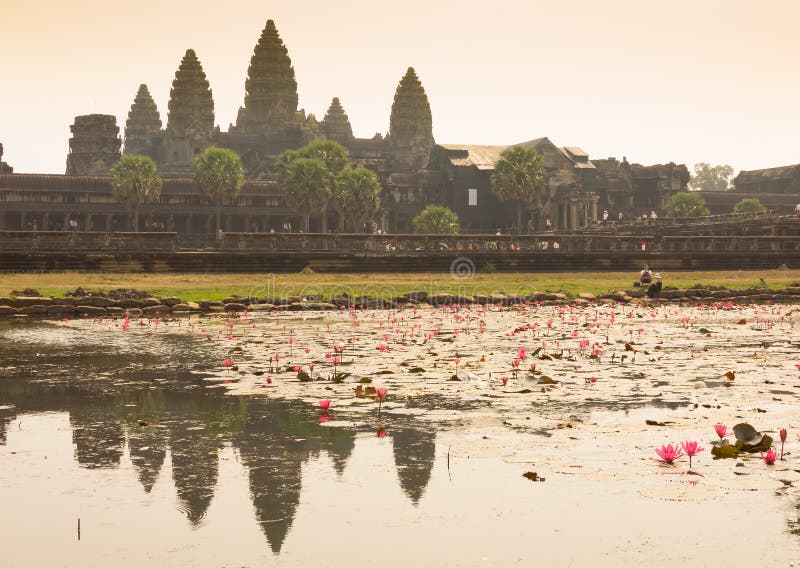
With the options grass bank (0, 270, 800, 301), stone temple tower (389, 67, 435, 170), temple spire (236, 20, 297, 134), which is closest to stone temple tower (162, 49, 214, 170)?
temple spire (236, 20, 297, 134)

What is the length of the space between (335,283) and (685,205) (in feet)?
300

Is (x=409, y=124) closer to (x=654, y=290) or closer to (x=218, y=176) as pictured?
(x=218, y=176)

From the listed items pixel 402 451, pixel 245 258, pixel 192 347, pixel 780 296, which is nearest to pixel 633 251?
pixel 780 296

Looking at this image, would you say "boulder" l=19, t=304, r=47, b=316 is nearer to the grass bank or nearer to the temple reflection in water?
the grass bank

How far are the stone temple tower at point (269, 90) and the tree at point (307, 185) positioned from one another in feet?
199

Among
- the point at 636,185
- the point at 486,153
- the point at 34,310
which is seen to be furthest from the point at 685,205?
the point at 34,310

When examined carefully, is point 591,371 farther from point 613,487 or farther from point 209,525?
point 209,525

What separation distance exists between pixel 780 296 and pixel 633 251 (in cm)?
1569

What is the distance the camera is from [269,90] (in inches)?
6334

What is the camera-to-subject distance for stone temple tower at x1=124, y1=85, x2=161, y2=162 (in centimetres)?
16975

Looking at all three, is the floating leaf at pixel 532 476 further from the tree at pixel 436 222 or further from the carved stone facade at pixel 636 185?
the carved stone facade at pixel 636 185

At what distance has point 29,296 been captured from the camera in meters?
28.9

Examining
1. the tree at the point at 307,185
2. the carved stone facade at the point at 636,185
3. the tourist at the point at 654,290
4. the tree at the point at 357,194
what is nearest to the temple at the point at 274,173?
the carved stone facade at the point at 636,185

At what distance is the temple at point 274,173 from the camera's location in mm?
104125
